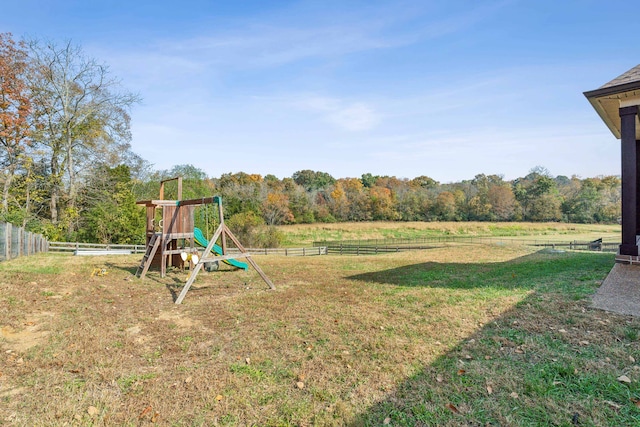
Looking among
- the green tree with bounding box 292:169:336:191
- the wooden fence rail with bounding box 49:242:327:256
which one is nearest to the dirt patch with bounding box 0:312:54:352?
the wooden fence rail with bounding box 49:242:327:256

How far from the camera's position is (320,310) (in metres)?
6.52

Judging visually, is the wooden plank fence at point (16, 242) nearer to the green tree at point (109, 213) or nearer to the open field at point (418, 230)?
the green tree at point (109, 213)

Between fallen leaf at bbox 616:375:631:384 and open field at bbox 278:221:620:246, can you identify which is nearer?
fallen leaf at bbox 616:375:631:384

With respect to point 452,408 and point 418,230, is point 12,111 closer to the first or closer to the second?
point 452,408

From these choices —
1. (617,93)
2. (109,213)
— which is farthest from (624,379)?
(109,213)

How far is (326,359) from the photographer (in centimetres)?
424

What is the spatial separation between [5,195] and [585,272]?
2949 cm

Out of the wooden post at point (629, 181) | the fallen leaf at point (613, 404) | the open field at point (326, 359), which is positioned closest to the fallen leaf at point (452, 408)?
the open field at point (326, 359)

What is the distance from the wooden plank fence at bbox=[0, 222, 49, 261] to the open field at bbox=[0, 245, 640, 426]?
25.3 feet

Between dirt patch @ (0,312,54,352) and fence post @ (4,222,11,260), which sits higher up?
fence post @ (4,222,11,260)

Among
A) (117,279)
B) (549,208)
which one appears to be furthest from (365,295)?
(549,208)

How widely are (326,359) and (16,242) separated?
16873mm

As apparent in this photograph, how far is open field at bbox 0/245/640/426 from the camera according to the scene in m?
3.10

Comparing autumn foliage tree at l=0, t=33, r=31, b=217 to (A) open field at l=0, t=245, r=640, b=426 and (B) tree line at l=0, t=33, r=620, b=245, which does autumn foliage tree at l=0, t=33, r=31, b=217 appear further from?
(A) open field at l=0, t=245, r=640, b=426
